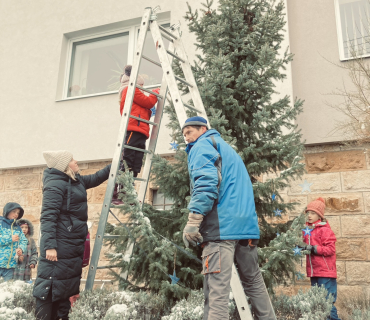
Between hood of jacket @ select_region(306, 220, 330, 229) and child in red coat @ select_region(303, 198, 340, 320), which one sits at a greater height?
hood of jacket @ select_region(306, 220, 330, 229)

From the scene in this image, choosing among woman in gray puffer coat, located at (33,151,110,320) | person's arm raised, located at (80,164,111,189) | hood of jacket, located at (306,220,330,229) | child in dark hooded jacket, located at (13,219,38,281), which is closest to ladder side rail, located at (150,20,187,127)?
person's arm raised, located at (80,164,111,189)

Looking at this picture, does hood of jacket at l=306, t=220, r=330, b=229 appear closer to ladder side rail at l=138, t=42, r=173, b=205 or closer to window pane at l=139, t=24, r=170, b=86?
ladder side rail at l=138, t=42, r=173, b=205

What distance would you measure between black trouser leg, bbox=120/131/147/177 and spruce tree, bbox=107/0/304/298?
241 mm

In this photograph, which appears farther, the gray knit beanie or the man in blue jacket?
Result: the gray knit beanie

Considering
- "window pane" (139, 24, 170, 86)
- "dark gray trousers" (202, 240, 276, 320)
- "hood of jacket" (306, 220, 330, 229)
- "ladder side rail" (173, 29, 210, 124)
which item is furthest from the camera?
"window pane" (139, 24, 170, 86)

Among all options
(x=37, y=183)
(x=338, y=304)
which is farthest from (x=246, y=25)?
(x=37, y=183)

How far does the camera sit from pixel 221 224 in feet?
7.99

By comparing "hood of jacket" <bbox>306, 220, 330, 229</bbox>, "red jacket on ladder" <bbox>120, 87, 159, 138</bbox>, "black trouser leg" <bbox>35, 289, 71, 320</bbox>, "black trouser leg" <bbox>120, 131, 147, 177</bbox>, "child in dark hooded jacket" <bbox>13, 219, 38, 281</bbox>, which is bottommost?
"black trouser leg" <bbox>35, 289, 71, 320</bbox>

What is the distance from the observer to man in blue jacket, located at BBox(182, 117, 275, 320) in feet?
7.78

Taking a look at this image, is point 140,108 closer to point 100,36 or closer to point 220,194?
point 220,194

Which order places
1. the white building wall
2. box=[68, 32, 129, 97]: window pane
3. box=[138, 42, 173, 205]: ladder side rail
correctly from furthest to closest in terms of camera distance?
box=[68, 32, 129, 97]: window pane → the white building wall → box=[138, 42, 173, 205]: ladder side rail

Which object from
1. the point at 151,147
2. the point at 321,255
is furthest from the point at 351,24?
the point at 151,147

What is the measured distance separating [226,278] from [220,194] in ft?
1.81

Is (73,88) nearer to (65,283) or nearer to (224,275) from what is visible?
(65,283)
